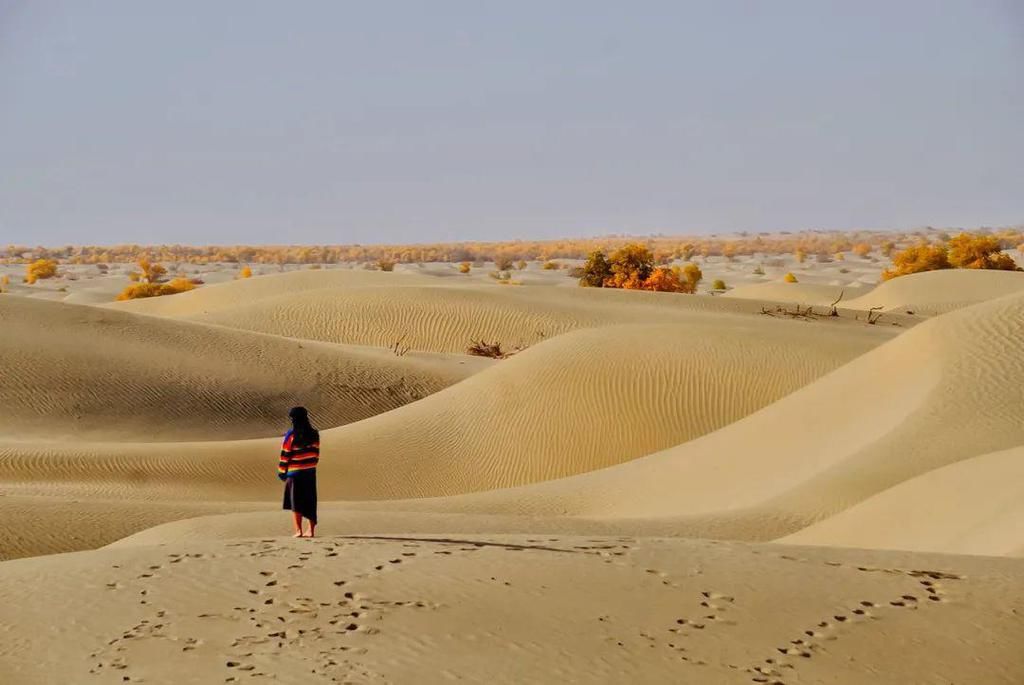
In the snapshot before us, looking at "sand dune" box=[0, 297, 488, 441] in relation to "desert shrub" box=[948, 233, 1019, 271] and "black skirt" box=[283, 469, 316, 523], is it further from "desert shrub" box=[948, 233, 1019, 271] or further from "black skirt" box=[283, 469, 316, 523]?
"desert shrub" box=[948, 233, 1019, 271]

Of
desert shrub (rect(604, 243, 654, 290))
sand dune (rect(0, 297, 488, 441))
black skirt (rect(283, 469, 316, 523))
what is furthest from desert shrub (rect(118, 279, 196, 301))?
black skirt (rect(283, 469, 316, 523))

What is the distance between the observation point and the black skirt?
30.5 feet

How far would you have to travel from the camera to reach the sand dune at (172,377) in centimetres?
2739

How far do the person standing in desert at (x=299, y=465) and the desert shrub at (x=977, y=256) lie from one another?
2045 inches

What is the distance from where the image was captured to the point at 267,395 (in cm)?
3028

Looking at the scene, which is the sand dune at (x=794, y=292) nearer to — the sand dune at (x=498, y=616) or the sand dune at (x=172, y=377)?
the sand dune at (x=172, y=377)

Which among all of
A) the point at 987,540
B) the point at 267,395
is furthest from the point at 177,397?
the point at 987,540

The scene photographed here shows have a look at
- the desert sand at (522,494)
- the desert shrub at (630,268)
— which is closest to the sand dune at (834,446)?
the desert sand at (522,494)

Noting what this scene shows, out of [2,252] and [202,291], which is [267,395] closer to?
[202,291]

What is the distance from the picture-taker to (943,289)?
46406 mm

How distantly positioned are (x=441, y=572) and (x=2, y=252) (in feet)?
605

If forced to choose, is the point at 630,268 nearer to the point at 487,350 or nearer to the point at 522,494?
the point at 487,350

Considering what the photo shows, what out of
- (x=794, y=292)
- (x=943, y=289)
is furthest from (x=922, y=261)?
(x=943, y=289)

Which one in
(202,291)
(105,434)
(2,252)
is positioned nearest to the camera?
(105,434)
